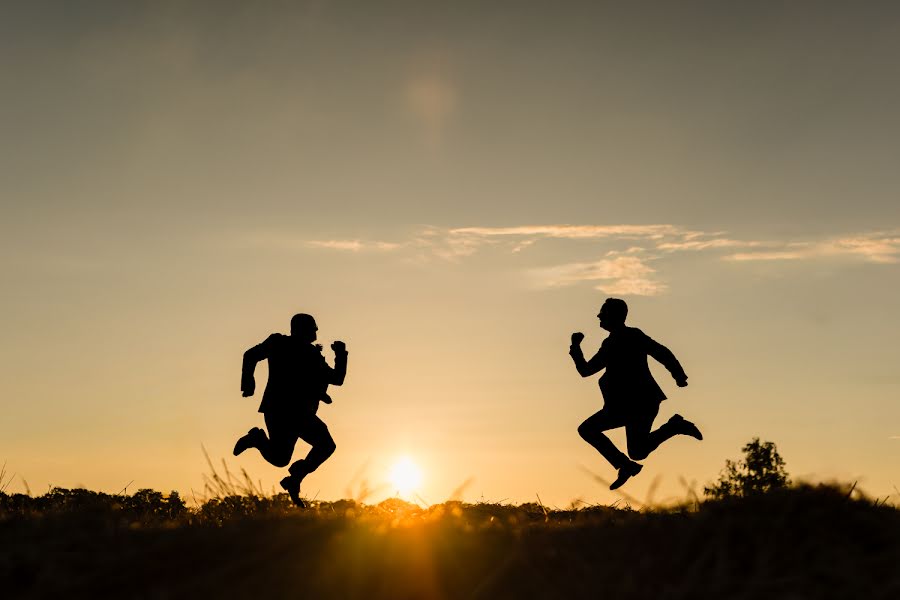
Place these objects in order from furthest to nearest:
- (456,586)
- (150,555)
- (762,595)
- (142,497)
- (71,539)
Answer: (142,497), (71,539), (150,555), (456,586), (762,595)

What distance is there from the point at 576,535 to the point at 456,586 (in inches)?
44.2

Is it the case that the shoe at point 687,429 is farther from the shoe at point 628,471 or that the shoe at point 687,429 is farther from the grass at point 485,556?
the grass at point 485,556

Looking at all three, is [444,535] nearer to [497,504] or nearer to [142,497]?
[497,504]

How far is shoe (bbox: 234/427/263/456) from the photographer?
37.0 feet

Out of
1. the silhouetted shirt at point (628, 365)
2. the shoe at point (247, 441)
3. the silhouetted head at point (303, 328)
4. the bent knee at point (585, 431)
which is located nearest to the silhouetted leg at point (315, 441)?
the shoe at point (247, 441)

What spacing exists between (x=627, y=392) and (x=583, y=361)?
2.22ft

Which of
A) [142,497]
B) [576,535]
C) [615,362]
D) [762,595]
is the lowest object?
[762,595]

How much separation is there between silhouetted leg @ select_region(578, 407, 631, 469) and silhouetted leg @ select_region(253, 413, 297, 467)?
3734 millimetres

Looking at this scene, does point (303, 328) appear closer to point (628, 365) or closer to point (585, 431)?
point (585, 431)

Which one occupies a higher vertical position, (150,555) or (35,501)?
(35,501)

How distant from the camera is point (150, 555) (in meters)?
6.11

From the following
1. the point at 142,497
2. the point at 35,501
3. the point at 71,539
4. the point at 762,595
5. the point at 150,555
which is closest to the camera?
the point at 762,595

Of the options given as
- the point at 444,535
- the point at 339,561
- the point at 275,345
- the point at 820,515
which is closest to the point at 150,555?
the point at 339,561

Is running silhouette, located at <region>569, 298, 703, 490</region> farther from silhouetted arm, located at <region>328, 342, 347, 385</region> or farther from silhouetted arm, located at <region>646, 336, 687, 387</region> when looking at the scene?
silhouetted arm, located at <region>328, 342, 347, 385</region>
